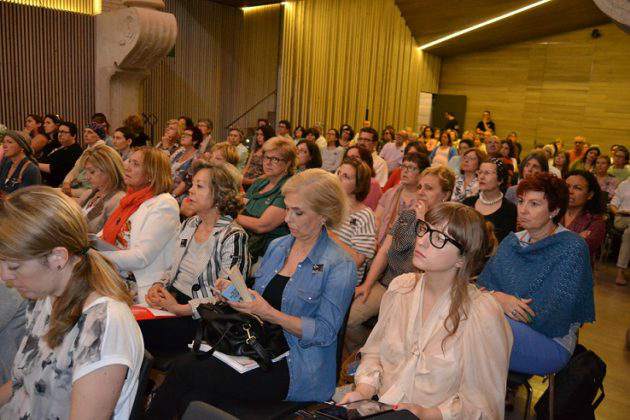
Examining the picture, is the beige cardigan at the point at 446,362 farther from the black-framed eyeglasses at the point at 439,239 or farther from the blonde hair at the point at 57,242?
the blonde hair at the point at 57,242

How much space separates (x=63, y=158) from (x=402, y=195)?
13.9ft

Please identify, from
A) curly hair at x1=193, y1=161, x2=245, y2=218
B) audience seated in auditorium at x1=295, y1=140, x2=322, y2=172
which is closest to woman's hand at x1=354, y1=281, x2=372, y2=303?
curly hair at x1=193, y1=161, x2=245, y2=218

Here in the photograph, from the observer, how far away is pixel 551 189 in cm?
286

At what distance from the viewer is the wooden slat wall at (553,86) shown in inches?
616

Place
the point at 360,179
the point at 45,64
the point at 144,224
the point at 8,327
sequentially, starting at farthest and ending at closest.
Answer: the point at 45,64, the point at 360,179, the point at 144,224, the point at 8,327

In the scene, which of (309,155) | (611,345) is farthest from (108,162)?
(611,345)

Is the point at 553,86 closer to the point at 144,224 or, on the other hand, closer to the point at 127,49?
the point at 127,49

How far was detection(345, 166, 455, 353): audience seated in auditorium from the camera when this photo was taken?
138 inches

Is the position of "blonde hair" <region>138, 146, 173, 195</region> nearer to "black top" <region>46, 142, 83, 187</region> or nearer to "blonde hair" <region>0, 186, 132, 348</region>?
"blonde hair" <region>0, 186, 132, 348</region>

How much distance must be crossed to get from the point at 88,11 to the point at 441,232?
10.5m

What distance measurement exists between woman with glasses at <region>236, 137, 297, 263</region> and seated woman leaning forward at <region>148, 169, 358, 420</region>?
1382mm

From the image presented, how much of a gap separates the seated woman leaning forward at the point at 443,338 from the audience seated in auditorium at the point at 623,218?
17.6 feet

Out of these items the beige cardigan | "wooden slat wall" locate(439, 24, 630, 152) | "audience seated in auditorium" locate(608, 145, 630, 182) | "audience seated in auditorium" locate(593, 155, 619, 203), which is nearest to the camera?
the beige cardigan

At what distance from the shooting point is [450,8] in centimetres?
1438
